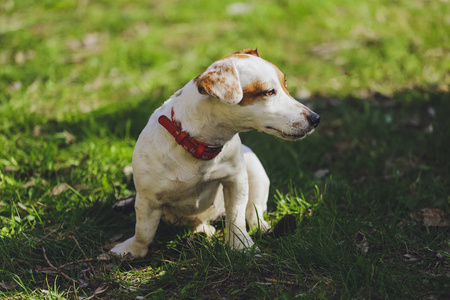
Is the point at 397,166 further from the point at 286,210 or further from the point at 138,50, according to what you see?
the point at 138,50

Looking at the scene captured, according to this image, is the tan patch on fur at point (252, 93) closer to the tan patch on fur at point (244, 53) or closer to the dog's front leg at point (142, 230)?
the tan patch on fur at point (244, 53)

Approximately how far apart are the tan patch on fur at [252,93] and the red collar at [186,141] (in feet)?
1.08

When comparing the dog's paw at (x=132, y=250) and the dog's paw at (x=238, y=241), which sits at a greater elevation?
the dog's paw at (x=238, y=241)

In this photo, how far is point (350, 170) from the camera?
3.93m

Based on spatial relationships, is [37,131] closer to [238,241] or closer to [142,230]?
[142,230]

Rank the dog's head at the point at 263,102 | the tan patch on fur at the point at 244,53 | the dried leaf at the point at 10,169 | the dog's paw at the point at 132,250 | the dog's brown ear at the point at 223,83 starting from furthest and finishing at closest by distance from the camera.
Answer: the dried leaf at the point at 10,169 → the dog's paw at the point at 132,250 → the tan patch on fur at the point at 244,53 → the dog's head at the point at 263,102 → the dog's brown ear at the point at 223,83

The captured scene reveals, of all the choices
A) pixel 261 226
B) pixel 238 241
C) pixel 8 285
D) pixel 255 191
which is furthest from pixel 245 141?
pixel 8 285

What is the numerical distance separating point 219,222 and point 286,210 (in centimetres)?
48

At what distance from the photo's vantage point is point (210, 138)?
8.32ft

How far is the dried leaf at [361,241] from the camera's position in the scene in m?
2.78

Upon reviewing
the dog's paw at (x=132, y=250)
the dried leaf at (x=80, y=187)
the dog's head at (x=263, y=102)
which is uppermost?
the dog's head at (x=263, y=102)

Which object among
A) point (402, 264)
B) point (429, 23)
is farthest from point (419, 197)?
point (429, 23)

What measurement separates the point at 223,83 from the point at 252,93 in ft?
0.67

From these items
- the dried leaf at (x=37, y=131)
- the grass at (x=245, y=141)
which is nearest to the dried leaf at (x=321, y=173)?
the grass at (x=245, y=141)
